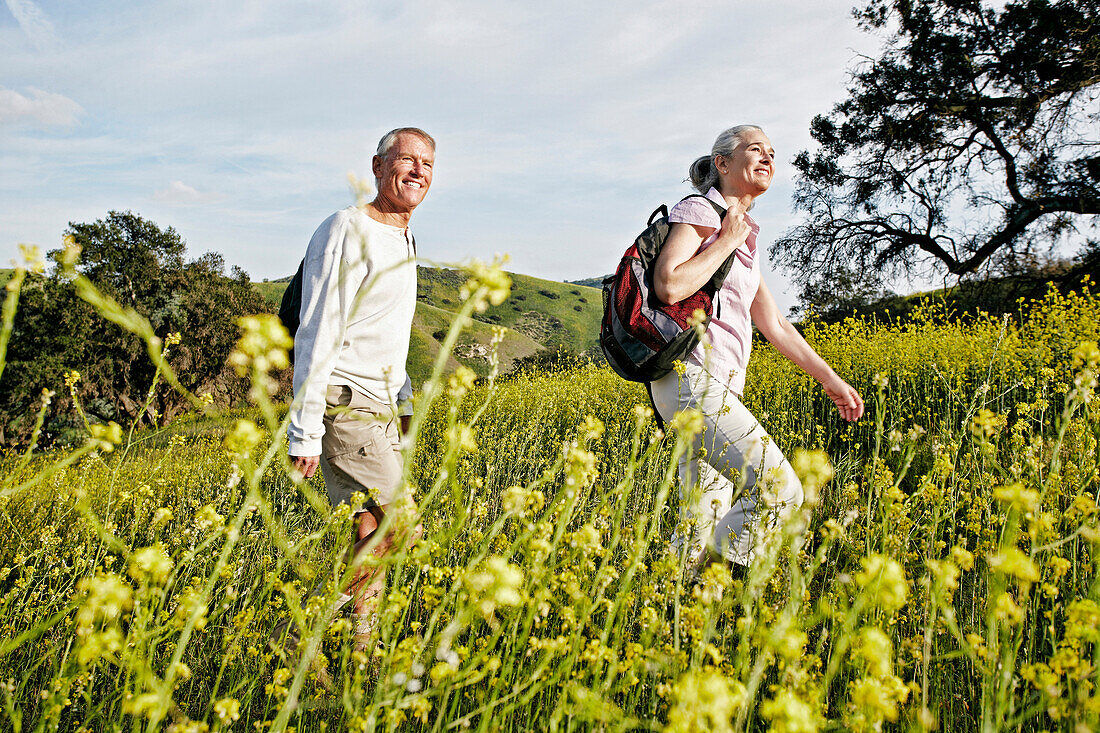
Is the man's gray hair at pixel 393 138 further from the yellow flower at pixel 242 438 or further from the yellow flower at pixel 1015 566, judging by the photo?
the yellow flower at pixel 1015 566

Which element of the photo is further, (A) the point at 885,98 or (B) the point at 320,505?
(A) the point at 885,98

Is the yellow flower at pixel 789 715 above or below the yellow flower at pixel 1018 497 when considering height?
below

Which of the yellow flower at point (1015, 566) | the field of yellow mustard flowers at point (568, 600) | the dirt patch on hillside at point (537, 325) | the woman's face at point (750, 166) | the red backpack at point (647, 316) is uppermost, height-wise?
the dirt patch on hillside at point (537, 325)

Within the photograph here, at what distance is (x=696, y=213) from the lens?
2488mm

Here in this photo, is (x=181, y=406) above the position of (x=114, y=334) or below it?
below

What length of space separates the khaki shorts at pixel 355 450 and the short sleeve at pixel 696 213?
1.40 m

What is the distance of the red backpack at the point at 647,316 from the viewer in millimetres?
2367

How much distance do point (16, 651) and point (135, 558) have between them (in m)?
1.98

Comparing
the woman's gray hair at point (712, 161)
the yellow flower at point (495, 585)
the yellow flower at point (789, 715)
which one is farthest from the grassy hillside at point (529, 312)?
the yellow flower at point (789, 715)

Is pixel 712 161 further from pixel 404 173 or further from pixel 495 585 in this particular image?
pixel 495 585

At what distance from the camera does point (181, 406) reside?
27.6 metres

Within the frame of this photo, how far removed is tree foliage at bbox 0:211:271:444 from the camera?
24234 millimetres

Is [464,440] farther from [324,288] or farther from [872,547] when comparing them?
[872,547]

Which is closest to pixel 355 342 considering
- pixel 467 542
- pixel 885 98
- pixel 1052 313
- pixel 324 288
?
pixel 324 288
